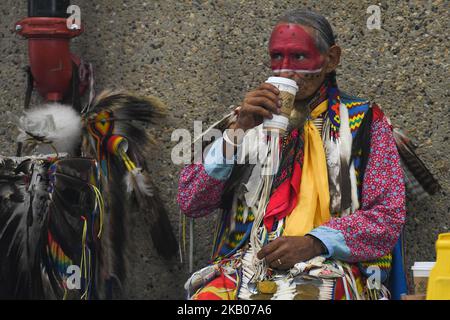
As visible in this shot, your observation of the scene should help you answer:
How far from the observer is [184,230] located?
5031 mm

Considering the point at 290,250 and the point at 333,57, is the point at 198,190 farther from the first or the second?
the point at 333,57

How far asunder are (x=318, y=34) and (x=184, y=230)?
43.2 inches

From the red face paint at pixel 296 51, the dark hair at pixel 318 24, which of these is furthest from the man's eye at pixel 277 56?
the dark hair at pixel 318 24

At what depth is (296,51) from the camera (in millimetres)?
4430

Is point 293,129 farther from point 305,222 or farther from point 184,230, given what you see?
point 184,230

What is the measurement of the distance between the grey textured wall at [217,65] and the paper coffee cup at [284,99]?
0.84m

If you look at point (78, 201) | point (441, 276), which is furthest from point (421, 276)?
point (78, 201)

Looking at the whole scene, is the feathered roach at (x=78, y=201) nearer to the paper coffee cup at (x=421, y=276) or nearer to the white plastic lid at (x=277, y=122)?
the white plastic lid at (x=277, y=122)

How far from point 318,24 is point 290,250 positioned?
0.90m

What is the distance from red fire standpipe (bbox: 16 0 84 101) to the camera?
16.3 ft

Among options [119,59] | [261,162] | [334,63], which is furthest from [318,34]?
[119,59]

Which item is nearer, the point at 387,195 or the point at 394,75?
the point at 387,195

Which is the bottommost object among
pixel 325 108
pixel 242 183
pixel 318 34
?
pixel 242 183

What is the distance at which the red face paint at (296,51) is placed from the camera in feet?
14.5
